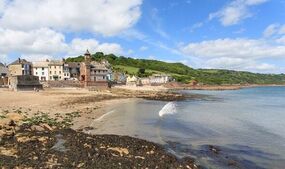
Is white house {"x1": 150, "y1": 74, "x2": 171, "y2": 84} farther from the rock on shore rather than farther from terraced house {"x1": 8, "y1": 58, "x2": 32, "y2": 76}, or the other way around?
the rock on shore

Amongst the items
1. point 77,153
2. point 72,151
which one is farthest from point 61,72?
point 77,153

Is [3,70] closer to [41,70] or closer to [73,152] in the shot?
[41,70]

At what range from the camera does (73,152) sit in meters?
16.5

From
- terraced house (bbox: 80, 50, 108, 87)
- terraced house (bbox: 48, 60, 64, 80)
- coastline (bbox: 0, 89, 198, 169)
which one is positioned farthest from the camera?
terraced house (bbox: 48, 60, 64, 80)

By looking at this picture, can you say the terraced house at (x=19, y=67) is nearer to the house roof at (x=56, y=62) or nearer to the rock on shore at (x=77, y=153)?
the house roof at (x=56, y=62)

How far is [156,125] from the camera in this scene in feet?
103

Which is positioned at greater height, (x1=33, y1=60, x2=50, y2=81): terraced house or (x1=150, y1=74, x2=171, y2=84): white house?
(x1=33, y1=60, x2=50, y2=81): terraced house

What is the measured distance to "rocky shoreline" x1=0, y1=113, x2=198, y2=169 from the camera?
14728 millimetres

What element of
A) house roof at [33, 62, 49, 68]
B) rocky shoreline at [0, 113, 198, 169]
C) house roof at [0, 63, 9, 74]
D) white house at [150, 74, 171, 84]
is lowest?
rocky shoreline at [0, 113, 198, 169]

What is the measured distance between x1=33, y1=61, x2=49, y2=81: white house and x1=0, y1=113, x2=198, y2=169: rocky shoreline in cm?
10806

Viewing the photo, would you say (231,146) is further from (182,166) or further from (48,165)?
(48,165)

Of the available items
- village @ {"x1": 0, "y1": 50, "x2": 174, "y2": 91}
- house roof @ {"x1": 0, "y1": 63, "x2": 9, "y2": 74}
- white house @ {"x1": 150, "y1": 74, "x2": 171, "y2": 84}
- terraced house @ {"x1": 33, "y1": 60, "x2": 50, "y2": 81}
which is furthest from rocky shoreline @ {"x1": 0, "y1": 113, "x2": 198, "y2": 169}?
white house @ {"x1": 150, "y1": 74, "x2": 171, "y2": 84}

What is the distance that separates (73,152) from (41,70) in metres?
116

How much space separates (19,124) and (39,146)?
7384 mm
